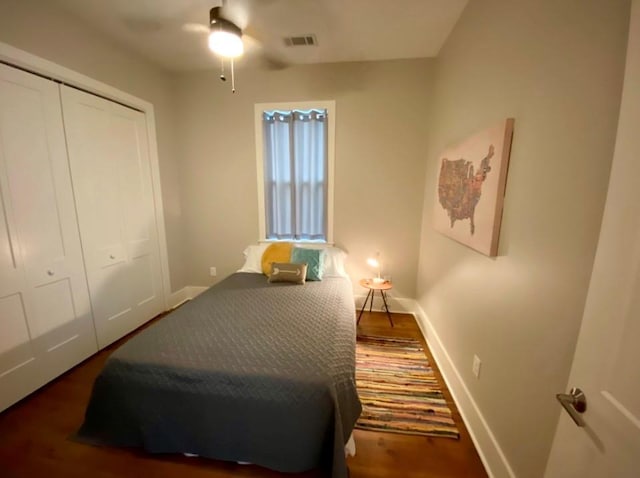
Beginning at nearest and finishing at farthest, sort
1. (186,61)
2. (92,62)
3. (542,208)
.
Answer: (542,208)
(92,62)
(186,61)

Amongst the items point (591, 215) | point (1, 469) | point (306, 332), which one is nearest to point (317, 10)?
point (591, 215)

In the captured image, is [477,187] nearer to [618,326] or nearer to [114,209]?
[618,326]

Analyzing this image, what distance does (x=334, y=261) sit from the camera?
2.81 meters

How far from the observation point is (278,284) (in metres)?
2.43

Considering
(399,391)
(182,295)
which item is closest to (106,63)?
(182,295)

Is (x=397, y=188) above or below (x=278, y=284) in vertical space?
above

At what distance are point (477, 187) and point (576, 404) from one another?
1.16 metres

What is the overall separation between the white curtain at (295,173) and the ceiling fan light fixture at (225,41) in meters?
1.14

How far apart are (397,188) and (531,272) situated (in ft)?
6.17

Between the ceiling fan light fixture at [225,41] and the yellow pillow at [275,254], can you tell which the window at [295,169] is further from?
the ceiling fan light fixture at [225,41]


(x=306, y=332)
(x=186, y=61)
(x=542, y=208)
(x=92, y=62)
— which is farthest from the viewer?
(x=186, y=61)

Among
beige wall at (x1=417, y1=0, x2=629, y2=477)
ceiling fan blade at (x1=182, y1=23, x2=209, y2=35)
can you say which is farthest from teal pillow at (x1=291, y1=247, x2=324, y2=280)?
ceiling fan blade at (x1=182, y1=23, x2=209, y2=35)

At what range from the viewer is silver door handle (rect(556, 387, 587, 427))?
65 centimetres

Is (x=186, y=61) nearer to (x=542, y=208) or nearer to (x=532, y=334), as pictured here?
(x=542, y=208)
